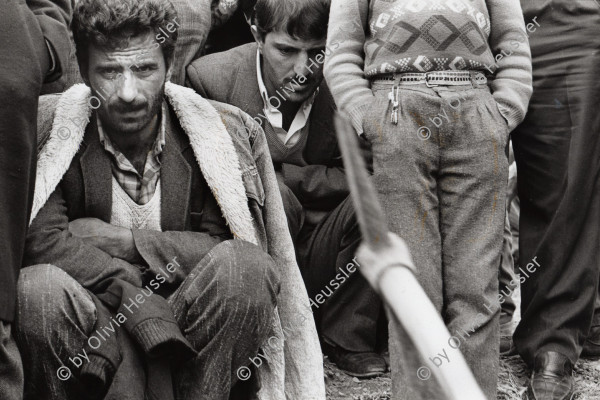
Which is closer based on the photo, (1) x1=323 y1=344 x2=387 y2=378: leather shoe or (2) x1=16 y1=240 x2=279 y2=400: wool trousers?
(2) x1=16 y1=240 x2=279 y2=400: wool trousers

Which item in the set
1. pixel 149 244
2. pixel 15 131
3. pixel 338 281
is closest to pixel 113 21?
pixel 15 131

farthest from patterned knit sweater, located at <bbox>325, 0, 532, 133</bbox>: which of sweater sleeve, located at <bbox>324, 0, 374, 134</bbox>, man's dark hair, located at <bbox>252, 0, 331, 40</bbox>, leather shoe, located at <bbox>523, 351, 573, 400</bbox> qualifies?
leather shoe, located at <bbox>523, 351, 573, 400</bbox>

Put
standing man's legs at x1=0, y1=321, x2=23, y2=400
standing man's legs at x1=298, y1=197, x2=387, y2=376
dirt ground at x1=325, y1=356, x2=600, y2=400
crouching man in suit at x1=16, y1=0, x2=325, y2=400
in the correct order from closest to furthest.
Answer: standing man's legs at x1=0, y1=321, x2=23, y2=400, crouching man in suit at x1=16, y1=0, x2=325, y2=400, dirt ground at x1=325, y1=356, x2=600, y2=400, standing man's legs at x1=298, y1=197, x2=387, y2=376

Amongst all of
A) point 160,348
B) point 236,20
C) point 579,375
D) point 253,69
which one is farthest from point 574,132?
point 160,348

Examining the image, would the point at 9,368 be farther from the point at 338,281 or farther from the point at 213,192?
the point at 338,281

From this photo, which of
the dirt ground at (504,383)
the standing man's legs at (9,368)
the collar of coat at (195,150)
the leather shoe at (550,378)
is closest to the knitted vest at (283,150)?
the collar of coat at (195,150)

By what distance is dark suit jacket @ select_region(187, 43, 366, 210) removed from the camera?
13.1ft

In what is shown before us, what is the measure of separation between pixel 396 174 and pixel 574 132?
3.00ft

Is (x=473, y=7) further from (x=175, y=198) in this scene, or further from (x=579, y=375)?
(x=579, y=375)

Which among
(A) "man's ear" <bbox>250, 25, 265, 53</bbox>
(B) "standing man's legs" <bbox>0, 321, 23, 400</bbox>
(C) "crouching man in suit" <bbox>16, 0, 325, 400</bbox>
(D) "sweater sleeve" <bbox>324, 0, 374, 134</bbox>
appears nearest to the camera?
(B) "standing man's legs" <bbox>0, 321, 23, 400</bbox>

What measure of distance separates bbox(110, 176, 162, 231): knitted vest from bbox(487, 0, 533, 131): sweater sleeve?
1188 millimetres

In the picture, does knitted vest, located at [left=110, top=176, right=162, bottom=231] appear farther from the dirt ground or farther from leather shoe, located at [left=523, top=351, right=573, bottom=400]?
leather shoe, located at [left=523, top=351, right=573, bottom=400]

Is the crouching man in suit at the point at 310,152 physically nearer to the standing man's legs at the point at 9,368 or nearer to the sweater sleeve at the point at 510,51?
the sweater sleeve at the point at 510,51

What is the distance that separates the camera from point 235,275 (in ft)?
9.73
